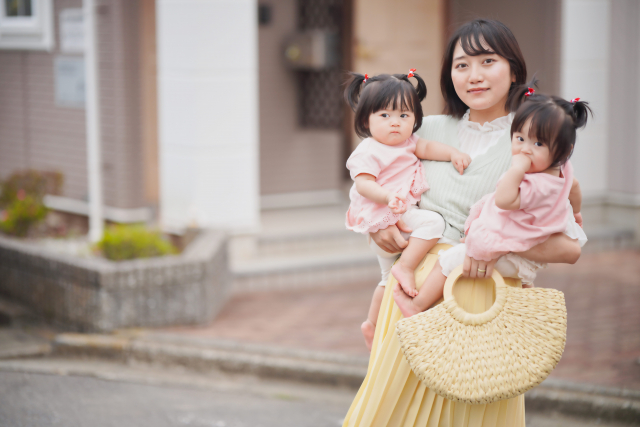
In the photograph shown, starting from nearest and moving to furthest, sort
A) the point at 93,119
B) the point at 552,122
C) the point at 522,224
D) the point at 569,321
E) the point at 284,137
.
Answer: the point at 552,122 < the point at 522,224 < the point at 569,321 < the point at 93,119 < the point at 284,137

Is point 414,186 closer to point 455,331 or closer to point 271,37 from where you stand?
point 455,331

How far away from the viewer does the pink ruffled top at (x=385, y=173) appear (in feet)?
8.87

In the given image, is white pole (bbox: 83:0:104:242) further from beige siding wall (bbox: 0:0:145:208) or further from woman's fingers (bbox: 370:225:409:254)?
woman's fingers (bbox: 370:225:409:254)

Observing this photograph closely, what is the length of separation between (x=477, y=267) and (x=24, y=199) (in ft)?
17.7

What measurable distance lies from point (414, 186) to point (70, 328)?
388cm

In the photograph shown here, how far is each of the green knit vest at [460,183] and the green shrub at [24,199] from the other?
5.00 metres

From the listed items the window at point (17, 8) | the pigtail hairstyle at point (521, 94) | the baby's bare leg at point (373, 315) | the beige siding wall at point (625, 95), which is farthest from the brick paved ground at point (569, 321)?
the window at point (17, 8)

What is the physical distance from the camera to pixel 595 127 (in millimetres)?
8805

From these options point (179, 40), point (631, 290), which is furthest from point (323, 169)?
point (631, 290)

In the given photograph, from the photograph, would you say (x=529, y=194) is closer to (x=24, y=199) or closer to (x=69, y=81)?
(x=24, y=199)

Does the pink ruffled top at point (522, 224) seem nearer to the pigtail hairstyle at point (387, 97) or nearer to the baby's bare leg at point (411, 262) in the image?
the baby's bare leg at point (411, 262)

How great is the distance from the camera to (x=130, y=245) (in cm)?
584

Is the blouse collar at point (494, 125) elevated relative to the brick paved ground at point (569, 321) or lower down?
elevated

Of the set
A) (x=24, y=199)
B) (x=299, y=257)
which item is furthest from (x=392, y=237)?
(x=24, y=199)
